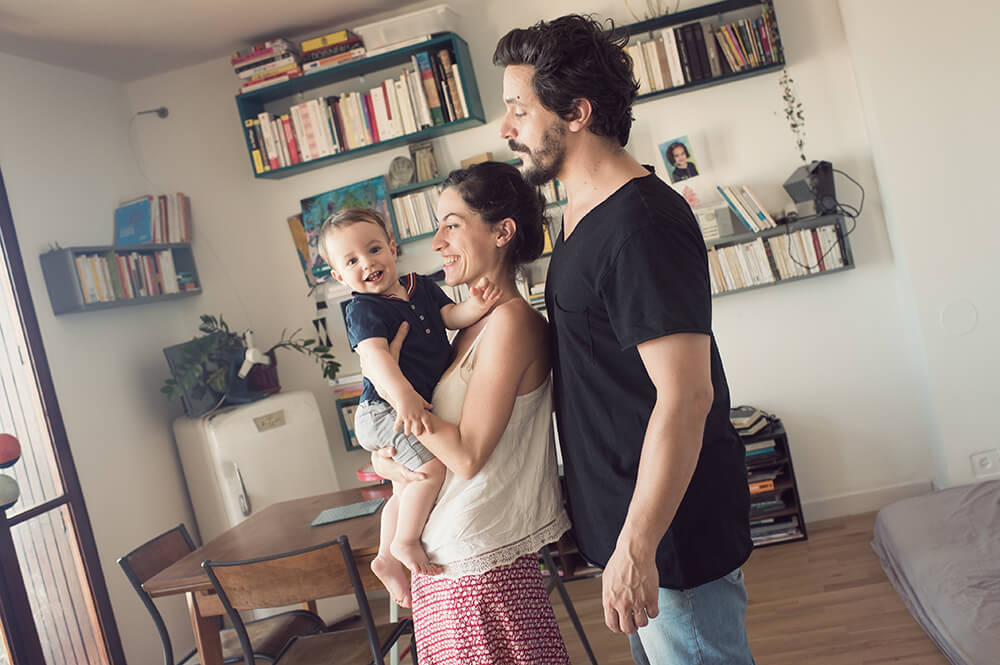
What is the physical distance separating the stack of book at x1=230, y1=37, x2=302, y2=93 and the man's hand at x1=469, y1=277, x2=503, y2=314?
9.61 ft

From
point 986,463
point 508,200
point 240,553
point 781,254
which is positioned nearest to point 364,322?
point 508,200

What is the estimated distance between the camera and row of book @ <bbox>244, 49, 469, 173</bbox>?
160 inches

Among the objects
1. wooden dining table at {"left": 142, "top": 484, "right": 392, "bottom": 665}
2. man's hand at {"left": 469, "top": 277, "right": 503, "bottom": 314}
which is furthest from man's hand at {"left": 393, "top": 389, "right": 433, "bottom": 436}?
wooden dining table at {"left": 142, "top": 484, "right": 392, "bottom": 665}

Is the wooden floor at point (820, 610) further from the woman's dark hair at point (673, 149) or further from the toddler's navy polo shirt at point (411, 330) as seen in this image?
the woman's dark hair at point (673, 149)

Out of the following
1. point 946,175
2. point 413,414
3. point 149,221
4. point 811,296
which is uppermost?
point 149,221

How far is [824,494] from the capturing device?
165 inches

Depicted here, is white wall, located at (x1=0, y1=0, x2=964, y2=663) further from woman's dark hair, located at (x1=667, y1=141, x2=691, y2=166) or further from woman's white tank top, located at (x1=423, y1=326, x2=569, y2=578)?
woman's white tank top, located at (x1=423, y1=326, x2=569, y2=578)

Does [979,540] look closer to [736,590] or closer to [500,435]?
[736,590]

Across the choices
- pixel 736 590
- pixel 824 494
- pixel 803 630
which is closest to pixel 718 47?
pixel 824 494

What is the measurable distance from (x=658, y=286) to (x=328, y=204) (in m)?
3.55

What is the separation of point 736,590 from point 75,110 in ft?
13.8

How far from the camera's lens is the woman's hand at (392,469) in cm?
164

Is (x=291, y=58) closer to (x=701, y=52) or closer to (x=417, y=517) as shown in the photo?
(x=701, y=52)

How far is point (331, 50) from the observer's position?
162 inches
